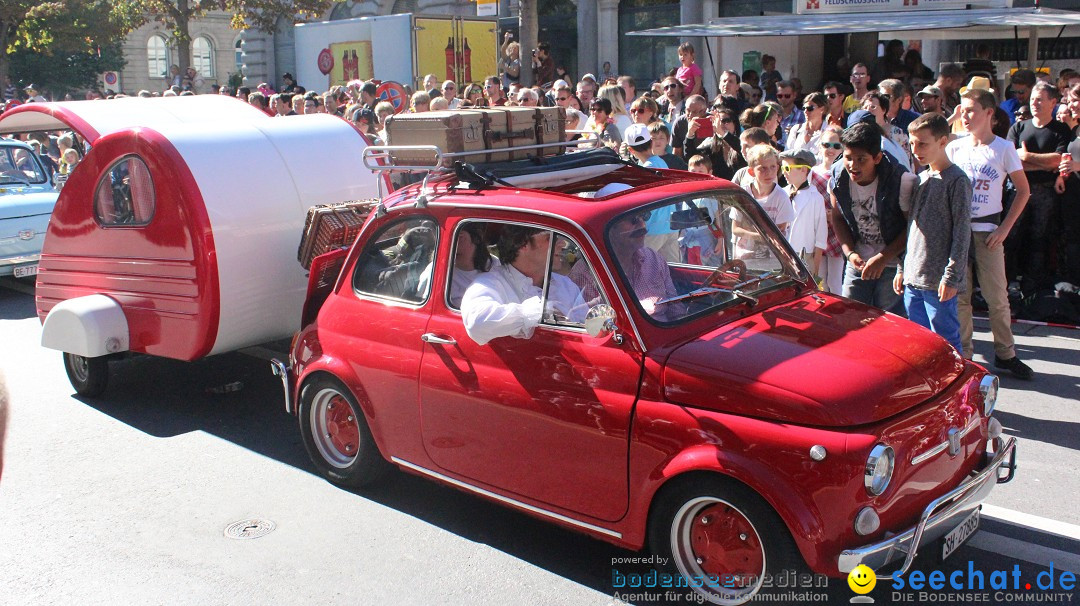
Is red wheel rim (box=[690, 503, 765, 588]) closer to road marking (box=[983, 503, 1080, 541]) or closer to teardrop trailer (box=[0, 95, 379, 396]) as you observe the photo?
road marking (box=[983, 503, 1080, 541])

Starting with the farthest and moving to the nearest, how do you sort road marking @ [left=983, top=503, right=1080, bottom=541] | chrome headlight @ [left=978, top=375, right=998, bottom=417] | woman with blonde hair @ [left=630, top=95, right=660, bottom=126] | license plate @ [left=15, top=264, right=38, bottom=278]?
license plate @ [left=15, top=264, right=38, bottom=278] < woman with blonde hair @ [left=630, top=95, right=660, bottom=126] < road marking @ [left=983, top=503, right=1080, bottom=541] < chrome headlight @ [left=978, top=375, right=998, bottom=417]

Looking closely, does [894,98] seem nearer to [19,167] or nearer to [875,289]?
[875,289]

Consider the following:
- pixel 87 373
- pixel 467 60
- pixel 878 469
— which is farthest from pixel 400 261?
pixel 467 60

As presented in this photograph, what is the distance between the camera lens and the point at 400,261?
5.20 metres

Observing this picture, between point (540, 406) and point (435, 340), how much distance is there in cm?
72

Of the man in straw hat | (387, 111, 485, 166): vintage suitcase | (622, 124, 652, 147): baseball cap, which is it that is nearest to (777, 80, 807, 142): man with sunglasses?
the man in straw hat

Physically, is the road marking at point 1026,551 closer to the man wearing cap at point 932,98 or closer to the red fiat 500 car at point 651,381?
the red fiat 500 car at point 651,381

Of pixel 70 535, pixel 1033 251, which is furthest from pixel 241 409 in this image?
pixel 1033 251

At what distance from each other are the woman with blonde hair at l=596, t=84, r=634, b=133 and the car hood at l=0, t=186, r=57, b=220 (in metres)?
6.37

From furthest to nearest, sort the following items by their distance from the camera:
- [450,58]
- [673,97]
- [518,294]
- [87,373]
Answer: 1. [450,58]
2. [673,97]
3. [87,373]
4. [518,294]

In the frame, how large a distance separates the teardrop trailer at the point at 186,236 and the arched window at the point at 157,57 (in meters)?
62.9

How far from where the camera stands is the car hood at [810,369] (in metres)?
3.77

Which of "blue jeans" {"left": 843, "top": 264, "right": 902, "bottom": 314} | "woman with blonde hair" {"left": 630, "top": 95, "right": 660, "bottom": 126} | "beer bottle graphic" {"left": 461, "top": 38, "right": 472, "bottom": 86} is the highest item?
"beer bottle graphic" {"left": 461, "top": 38, "right": 472, "bottom": 86}

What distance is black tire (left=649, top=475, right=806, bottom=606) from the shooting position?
3.73 m
